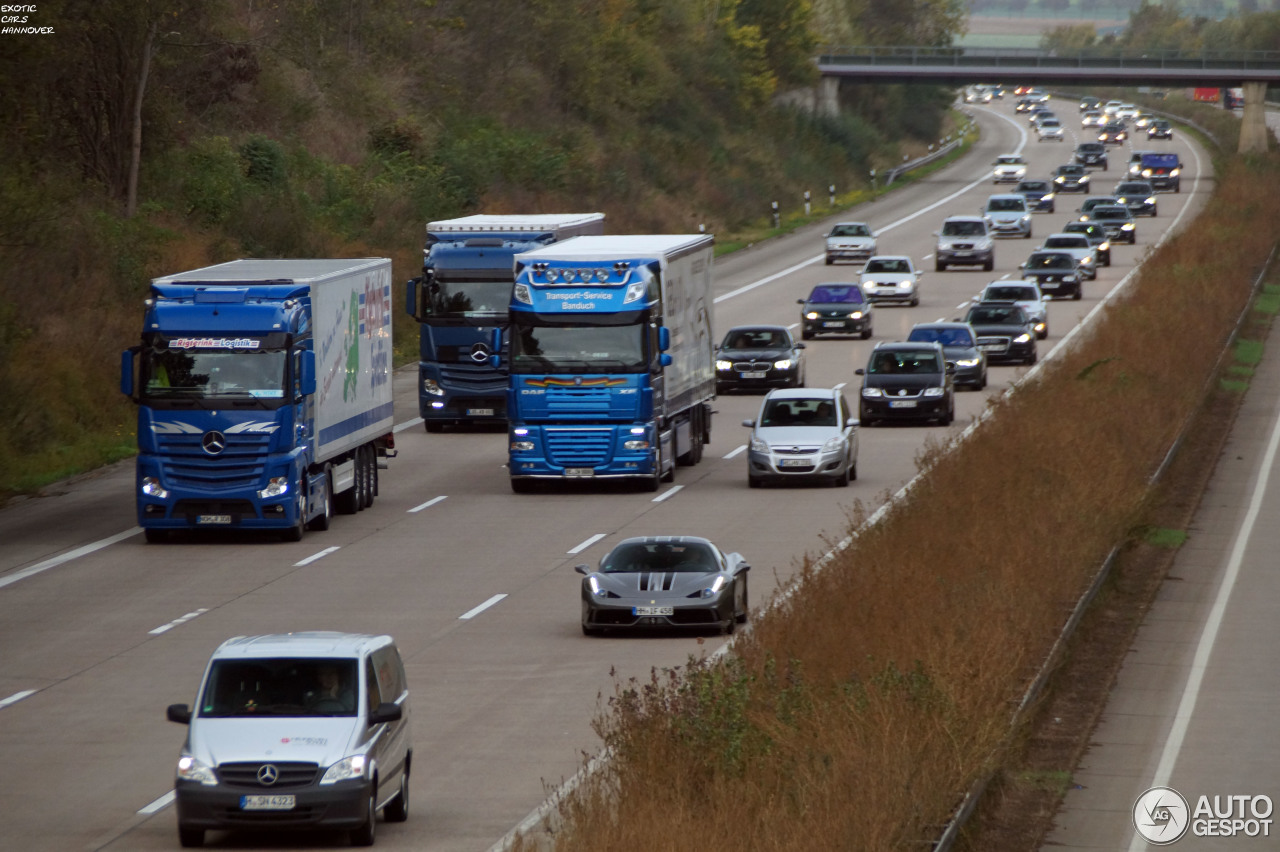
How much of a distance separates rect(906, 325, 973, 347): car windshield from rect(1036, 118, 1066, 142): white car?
331 ft

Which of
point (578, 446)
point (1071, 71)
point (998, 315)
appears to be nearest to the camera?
point (578, 446)

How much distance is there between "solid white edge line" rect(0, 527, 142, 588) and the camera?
27.8m

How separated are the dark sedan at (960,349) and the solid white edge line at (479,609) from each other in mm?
23540

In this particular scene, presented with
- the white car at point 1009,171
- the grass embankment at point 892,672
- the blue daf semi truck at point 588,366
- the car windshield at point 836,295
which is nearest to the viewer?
the grass embankment at point 892,672

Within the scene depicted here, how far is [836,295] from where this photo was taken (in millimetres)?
58906

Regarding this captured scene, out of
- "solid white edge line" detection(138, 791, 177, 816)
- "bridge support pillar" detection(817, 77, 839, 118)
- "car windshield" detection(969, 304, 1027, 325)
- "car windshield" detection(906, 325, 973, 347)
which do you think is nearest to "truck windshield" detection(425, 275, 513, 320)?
"car windshield" detection(906, 325, 973, 347)

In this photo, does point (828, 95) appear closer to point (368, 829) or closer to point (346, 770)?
point (368, 829)

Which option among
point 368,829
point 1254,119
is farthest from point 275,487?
point 1254,119

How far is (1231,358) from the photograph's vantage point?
2205 inches

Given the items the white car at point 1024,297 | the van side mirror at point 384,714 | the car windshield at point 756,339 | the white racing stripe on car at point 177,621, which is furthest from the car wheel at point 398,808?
the white car at point 1024,297

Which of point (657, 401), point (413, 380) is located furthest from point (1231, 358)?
point (657, 401)

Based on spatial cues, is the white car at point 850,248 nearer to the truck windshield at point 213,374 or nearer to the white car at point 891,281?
the white car at point 891,281

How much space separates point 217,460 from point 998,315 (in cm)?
2843

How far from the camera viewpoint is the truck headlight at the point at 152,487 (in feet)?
96.4
